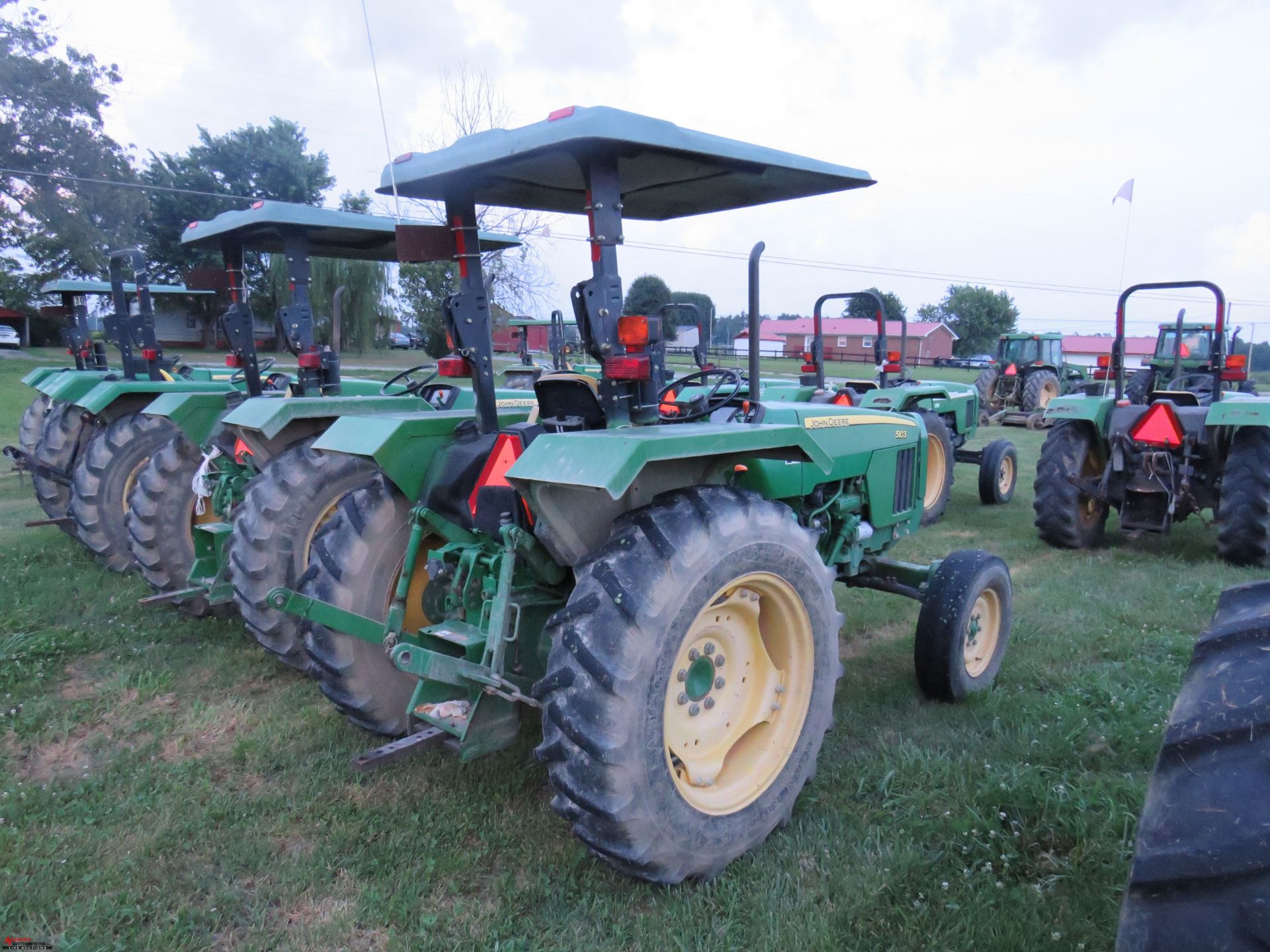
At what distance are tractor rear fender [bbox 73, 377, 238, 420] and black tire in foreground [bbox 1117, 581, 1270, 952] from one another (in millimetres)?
6116

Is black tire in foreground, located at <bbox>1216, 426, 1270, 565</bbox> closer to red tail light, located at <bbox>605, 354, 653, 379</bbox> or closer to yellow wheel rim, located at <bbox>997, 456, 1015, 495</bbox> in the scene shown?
yellow wheel rim, located at <bbox>997, 456, 1015, 495</bbox>

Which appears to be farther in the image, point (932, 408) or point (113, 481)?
point (932, 408)

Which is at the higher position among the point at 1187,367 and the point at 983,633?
the point at 1187,367

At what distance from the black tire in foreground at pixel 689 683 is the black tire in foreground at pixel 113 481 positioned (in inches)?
187

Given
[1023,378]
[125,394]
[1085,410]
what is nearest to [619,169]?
[1085,410]

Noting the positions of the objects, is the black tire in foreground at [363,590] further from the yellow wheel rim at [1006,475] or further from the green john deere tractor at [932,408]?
the yellow wheel rim at [1006,475]

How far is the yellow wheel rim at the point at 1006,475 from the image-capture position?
866cm

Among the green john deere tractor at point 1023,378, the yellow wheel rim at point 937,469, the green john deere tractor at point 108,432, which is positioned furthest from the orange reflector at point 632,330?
the green john deere tractor at point 1023,378

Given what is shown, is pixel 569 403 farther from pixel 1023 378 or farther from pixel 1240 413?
pixel 1023 378

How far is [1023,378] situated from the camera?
18297 mm

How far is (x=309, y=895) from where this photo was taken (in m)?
2.57

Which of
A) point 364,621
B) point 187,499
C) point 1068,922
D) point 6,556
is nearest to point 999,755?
point 1068,922

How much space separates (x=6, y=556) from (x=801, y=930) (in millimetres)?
6687

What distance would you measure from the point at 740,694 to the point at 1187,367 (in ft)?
37.6
